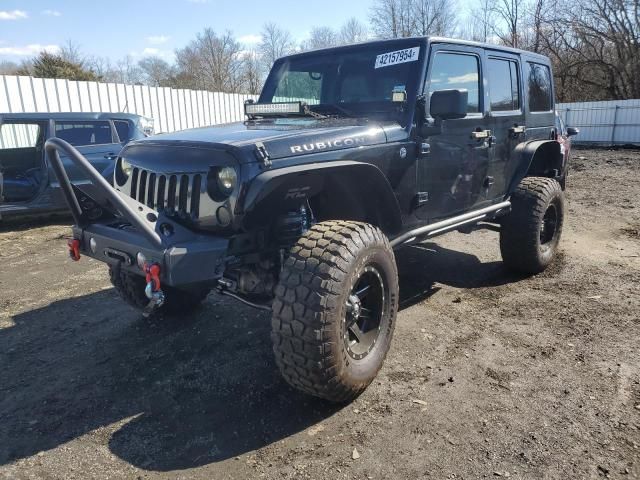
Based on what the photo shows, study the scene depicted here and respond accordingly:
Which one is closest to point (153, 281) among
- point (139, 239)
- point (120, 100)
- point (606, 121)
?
point (139, 239)

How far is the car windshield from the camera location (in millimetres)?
3580

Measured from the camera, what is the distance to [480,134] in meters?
4.10

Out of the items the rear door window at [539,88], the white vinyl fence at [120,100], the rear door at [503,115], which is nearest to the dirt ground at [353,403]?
the rear door at [503,115]

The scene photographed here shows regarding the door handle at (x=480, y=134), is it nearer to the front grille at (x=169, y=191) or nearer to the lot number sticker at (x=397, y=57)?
the lot number sticker at (x=397, y=57)

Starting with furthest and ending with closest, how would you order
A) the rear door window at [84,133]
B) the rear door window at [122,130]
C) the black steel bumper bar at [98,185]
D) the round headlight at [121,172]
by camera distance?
the rear door window at [122,130] < the rear door window at [84,133] < the round headlight at [121,172] < the black steel bumper bar at [98,185]

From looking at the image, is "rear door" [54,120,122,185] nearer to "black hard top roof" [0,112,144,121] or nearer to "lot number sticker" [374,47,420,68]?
"black hard top roof" [0,112,144,121]

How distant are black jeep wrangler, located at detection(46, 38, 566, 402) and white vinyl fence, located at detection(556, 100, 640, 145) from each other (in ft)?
60.0

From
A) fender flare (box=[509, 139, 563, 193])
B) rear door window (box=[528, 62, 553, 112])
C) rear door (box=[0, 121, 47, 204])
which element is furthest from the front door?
rear door (box=[0, 121, 47, 204])

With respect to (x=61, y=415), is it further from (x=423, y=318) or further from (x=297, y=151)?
(x=423, y=318)

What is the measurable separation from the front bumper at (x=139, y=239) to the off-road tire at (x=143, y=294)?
425 mm

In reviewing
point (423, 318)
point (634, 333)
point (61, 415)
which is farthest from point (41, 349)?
point (634, 333)

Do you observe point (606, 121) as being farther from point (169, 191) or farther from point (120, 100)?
point (169, 191)

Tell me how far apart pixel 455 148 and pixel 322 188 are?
53.7 inches

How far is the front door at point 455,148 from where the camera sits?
3.64 m
